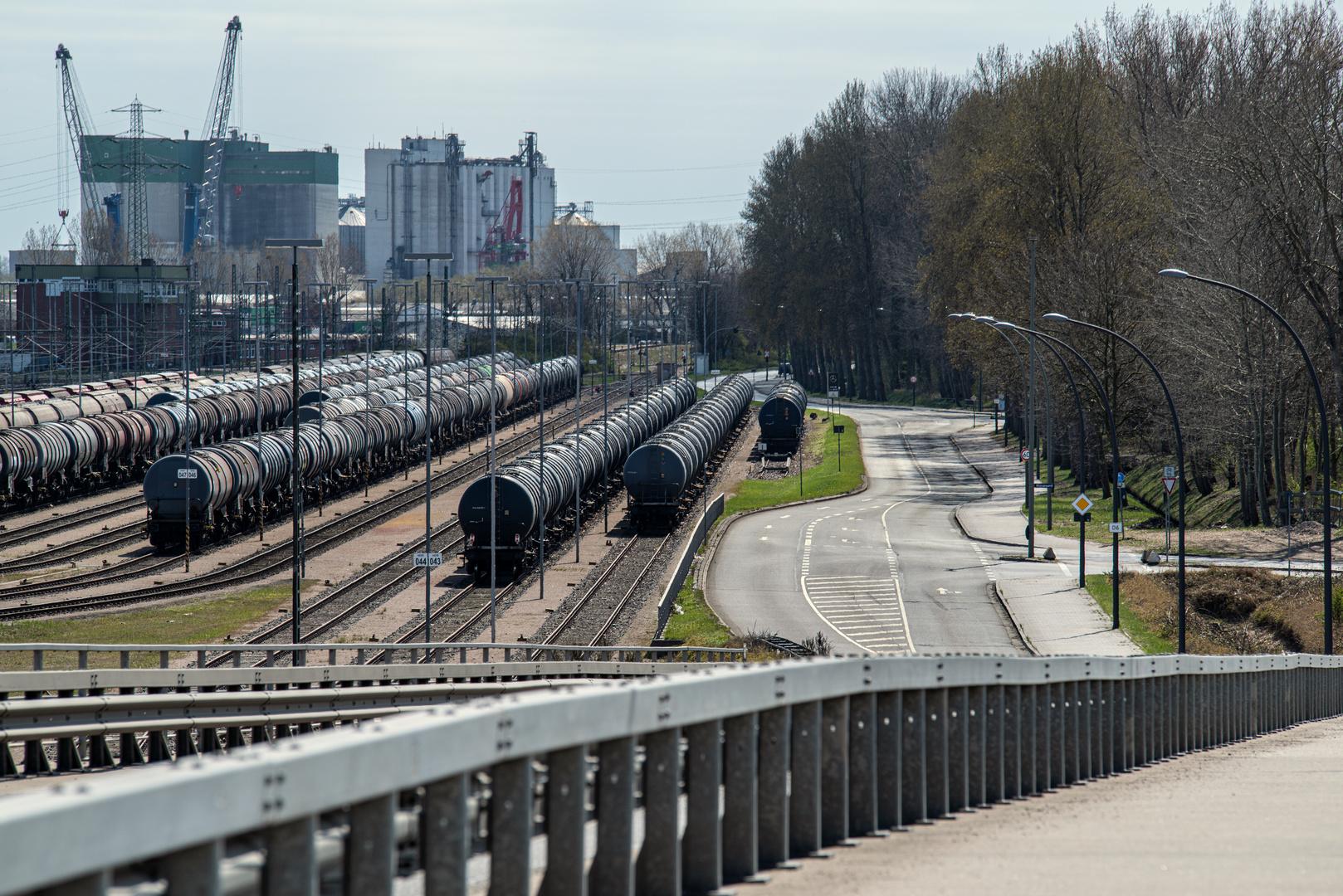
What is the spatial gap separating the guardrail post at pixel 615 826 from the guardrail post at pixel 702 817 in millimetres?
649

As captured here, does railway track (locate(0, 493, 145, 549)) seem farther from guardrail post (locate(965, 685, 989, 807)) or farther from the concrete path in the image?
the concrete path

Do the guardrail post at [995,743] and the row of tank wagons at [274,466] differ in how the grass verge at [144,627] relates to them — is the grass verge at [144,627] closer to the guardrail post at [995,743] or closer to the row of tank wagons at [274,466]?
the row of tank wagons at [274,466]

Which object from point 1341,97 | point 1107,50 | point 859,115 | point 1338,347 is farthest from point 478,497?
point 859,115

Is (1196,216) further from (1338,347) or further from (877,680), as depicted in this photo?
(877,680)

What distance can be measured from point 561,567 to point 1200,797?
34439 mm

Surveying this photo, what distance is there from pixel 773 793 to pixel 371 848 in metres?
2.84

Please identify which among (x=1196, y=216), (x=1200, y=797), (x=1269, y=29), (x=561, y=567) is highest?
(x=1269, y=29)

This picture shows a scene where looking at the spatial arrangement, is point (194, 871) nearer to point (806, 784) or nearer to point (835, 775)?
point (806, 784)

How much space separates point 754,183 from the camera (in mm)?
116000

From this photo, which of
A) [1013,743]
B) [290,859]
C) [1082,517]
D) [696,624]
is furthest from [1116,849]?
[1082,517]

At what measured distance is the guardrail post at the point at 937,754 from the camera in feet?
28.4

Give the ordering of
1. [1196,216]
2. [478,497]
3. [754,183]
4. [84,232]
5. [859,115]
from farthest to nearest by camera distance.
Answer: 1. [84,232]
2. [754,183]
3. [859,115]
4. [1196,216]
5. [478,497]

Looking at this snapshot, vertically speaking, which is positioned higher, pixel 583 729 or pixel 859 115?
pixel 859 115

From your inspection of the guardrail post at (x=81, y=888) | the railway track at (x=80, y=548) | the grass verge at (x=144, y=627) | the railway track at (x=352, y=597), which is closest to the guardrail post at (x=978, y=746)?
the guardrail post at (x=81, y=888)
